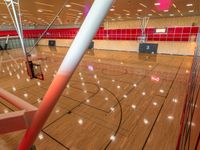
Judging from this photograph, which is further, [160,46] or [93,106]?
[160,46]

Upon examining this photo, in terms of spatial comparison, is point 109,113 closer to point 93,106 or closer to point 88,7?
point 93,106

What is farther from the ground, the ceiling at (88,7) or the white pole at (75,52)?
the ceiling at (88,7)

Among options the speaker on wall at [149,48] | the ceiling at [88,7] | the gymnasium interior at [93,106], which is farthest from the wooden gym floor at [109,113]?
the speaker on wall at [149,48]

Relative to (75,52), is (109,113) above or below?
below

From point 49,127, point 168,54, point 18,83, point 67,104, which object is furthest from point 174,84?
point 168,54

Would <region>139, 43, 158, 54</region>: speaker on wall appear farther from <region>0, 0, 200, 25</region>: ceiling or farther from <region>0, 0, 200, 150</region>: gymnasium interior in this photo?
<region>0, 0, 200, 150</region>: gymnasium interior

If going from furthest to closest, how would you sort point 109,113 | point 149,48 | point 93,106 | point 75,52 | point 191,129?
point 149,48
point 93,106
point 109,113
point 191,129
point 75,52

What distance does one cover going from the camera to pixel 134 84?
4676 millimetres

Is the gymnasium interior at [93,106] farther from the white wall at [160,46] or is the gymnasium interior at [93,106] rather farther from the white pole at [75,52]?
the white wall at [160,46]

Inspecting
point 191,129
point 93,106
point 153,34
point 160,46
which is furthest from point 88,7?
point 160,46

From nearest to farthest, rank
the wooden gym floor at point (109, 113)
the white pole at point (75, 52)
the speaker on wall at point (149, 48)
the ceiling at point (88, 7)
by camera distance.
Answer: the white pole at point (75, 52), the wooden gym floor at point (109, 113), the ceiling at point (88, 7), the speaker on wall at point (149, 48)

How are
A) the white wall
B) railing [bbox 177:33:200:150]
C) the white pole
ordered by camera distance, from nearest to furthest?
the white pole → railing [bbox 177:33:200:150] → the white wall

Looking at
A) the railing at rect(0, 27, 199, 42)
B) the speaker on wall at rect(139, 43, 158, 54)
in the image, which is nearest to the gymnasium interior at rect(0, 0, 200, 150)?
the railing at rect(0, 27, 199, 42)

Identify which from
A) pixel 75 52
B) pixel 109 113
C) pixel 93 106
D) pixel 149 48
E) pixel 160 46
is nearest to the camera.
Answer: pixel 75 52
